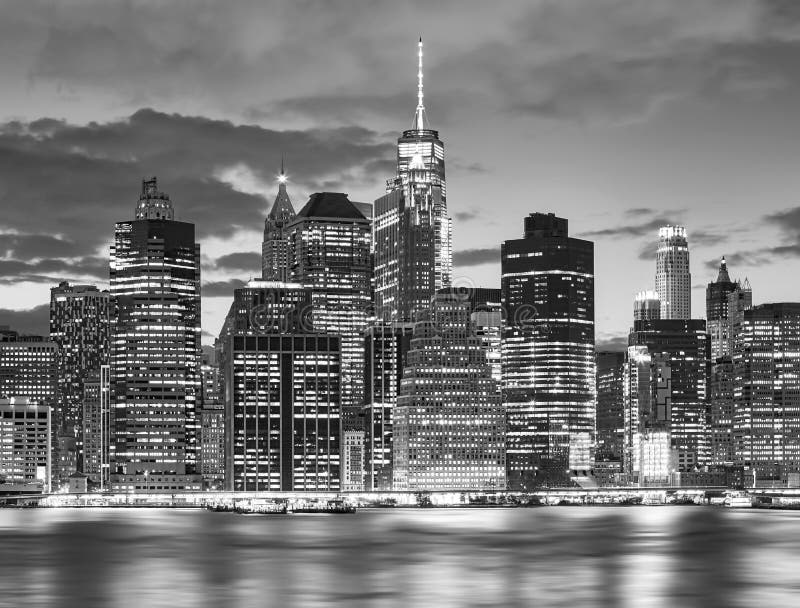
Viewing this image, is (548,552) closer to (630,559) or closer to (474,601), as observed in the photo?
(630,559)

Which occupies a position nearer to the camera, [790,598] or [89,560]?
[790,598]

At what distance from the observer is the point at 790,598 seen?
117 meters

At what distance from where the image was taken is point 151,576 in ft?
452

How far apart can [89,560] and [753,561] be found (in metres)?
68.6

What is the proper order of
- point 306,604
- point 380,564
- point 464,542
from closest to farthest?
point 306,604 < point 380,564 < point 464,542

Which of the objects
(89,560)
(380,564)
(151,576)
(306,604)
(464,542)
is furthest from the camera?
(464,542)

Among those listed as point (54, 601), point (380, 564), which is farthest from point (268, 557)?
point (54, 601)

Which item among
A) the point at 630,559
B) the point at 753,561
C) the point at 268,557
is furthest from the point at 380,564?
the point at 753,561

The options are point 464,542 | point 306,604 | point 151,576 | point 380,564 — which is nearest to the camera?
point 306,604

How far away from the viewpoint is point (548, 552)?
568 feet

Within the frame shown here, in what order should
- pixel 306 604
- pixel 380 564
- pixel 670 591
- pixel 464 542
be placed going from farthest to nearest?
pixel 464 542 → pixel 380 564 → pixel 670 591 → pixel 306 604

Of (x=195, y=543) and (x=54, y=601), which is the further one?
(x=195, y=543)

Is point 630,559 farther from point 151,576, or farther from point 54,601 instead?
point 54,601

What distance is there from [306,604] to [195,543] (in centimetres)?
8435
